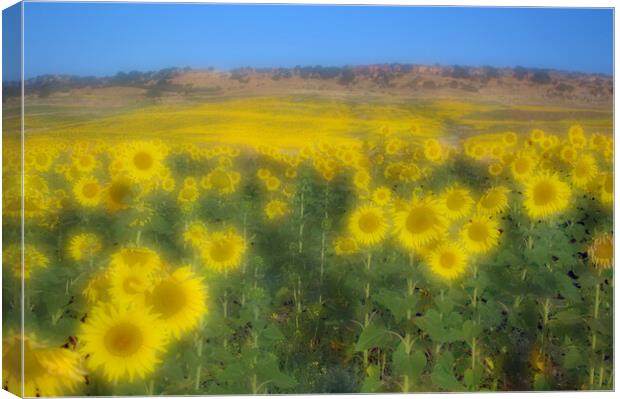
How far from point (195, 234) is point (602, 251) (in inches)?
74.1

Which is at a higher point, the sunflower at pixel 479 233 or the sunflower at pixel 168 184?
the sunflower at pixel 168 184

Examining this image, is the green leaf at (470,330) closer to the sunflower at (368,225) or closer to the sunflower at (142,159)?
the sunflower at (368,225)

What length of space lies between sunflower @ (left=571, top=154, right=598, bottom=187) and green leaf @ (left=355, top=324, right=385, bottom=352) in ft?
3.76

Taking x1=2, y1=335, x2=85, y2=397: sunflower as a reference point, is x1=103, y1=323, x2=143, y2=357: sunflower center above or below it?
above

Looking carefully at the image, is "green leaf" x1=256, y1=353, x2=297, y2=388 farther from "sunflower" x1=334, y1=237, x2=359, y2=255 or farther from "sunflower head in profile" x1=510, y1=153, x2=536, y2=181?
"sunflower head in profile" x1=510, y1=153, x2=536, y2=181

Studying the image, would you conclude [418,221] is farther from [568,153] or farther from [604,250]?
[604,250]

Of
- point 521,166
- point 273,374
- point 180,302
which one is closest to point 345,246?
point 273,374

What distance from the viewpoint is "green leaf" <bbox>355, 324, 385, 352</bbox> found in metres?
4.16

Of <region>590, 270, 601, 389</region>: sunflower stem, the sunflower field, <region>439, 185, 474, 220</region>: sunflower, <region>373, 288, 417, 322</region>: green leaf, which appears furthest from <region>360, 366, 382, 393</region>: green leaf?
<region>590, 270, 601, 389</region>: sunflower stem

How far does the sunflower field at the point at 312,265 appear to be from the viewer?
160 inches

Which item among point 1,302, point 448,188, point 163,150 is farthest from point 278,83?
point 1,302

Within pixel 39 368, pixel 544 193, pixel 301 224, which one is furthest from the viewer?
pixel 544 193

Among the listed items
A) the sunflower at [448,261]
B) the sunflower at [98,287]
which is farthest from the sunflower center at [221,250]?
the sunflower at [448,261]

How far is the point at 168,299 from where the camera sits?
13.4 feet
